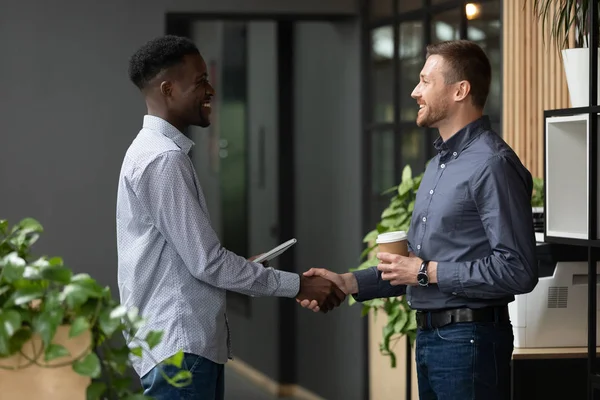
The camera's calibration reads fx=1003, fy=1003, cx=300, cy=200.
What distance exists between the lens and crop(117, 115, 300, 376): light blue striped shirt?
2.50 meters

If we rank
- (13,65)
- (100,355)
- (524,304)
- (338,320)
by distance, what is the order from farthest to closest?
(338,320), (13,65), (524,304), (100,355)

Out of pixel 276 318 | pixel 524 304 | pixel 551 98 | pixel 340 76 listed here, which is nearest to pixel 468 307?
pixel 524 304

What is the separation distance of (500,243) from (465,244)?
0.12 metres

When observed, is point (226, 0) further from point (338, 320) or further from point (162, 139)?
point (162, 139)

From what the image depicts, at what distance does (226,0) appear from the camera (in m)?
5.44

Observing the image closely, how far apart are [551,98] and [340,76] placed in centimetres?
219

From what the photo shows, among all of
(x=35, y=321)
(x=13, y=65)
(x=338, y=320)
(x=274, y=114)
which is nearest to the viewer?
(x=35, y=321)

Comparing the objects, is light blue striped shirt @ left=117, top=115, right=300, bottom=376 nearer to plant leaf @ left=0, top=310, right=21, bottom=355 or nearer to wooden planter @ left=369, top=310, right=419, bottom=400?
plant leaf @ left=0, top=310, right=21, bottom=355

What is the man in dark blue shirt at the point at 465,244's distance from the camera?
101 inches

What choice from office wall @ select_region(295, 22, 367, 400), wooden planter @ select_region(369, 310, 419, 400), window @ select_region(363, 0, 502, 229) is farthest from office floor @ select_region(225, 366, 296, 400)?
window @ select_region(363, 0, 502, 229)

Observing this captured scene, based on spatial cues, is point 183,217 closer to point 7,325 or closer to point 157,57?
point 157,57

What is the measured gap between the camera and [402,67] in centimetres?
530

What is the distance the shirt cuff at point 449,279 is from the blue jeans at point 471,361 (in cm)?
10

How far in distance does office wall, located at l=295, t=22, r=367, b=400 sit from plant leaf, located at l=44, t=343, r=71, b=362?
429 cm
